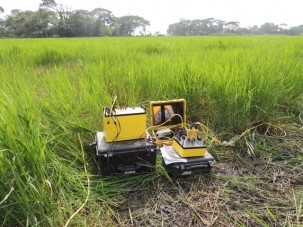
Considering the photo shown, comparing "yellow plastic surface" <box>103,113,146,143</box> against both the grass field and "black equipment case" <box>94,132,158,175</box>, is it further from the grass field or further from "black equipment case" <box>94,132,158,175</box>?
the grass field

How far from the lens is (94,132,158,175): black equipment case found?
1.01 meters

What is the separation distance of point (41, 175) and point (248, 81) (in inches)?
53.2

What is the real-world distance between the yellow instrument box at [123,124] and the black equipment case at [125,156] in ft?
0.10

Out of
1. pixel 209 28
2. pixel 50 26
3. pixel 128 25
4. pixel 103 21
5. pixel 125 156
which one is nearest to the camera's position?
pixel 125 156

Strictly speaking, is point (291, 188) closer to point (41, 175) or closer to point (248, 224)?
point (248, 224)

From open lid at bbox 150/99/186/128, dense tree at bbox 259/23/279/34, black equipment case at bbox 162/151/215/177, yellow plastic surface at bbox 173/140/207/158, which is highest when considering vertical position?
open lid at bbox 150/99/186/128

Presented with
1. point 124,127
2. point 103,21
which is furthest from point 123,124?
point 103,21

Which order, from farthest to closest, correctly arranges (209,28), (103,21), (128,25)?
(209,28)
(128,25)
(103,21)

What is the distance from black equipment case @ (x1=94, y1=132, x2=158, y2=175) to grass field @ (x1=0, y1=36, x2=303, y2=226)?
5 cm

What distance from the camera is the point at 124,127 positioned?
1038 millimetres

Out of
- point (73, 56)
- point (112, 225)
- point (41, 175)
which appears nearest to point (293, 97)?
point (112, 225)

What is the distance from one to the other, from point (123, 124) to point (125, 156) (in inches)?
5.8

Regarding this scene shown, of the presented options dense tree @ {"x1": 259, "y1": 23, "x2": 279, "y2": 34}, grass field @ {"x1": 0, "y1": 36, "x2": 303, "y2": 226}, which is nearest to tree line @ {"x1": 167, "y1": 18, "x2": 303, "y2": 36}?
dense tree @ {"x1": 259, "y1": 23, "x2": 279, "y2": 34}

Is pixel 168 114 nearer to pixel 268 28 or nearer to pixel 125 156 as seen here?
pixel 125 156
